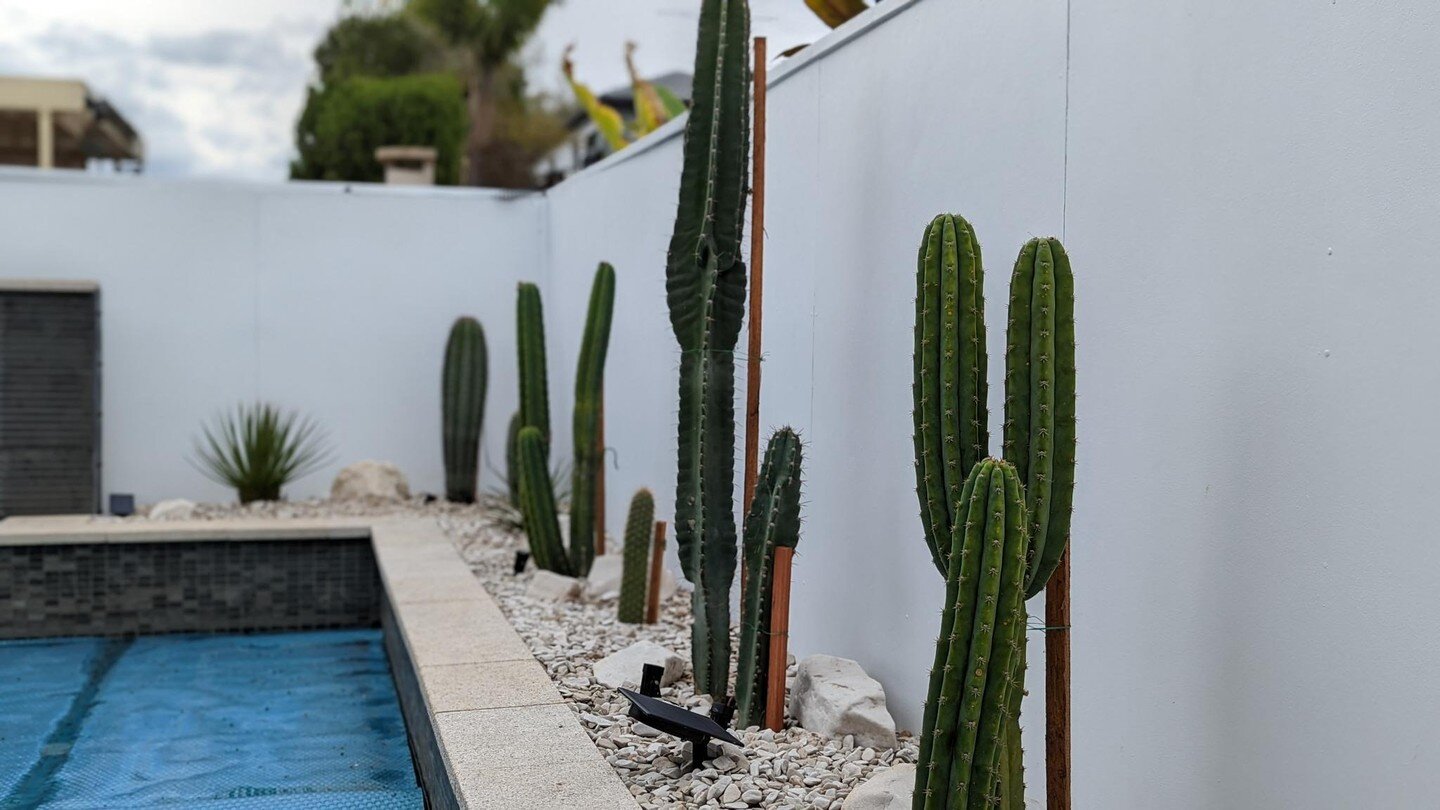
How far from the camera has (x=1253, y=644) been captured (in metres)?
2.34

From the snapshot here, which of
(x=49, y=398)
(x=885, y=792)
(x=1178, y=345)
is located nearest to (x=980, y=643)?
(x=1178, y=345)

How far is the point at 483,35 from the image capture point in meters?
27.4

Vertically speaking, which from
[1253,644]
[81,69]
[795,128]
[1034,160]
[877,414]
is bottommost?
[1253,644]

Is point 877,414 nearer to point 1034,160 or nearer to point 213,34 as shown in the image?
point 1034,160

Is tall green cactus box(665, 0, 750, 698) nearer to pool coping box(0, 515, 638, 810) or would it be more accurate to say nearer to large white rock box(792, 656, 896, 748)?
large white rock box(792, 656, 896, 748)

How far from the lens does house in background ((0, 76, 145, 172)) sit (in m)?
17.8

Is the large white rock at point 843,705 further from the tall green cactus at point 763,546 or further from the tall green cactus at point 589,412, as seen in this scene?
the tall green cactus at point 589,412

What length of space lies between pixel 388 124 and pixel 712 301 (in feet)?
67.9

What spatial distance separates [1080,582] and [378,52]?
35313 mm

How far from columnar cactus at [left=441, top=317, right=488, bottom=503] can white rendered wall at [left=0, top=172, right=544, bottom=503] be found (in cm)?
54

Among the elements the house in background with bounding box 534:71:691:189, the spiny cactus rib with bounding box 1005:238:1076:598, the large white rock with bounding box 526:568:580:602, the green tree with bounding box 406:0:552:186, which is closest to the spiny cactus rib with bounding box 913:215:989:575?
the spiny cactus rib with bounding box 1005:238:1076:598

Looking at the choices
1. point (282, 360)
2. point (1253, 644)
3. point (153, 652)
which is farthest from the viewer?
point (282, 360)

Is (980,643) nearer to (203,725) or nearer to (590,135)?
(203,725)

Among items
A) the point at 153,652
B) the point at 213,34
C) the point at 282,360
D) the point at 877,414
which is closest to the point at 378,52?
the point at 213,34
